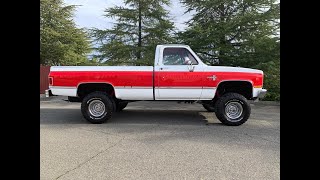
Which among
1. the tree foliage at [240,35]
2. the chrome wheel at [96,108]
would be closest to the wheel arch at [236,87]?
the chrome wheel at [96,108]

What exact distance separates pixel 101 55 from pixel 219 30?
6.79 metres

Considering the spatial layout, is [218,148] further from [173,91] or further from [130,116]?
[130,116]

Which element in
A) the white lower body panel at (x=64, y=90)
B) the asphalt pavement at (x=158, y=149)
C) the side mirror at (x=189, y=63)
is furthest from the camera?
the white lower body panel at (x=64, y=90)

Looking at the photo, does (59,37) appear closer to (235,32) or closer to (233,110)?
(235,32)

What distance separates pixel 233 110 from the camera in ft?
22.4

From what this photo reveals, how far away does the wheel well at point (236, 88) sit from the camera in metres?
7.02

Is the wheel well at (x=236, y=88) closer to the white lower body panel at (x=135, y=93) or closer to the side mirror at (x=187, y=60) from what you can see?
the side mirror at (x=187, y=60)

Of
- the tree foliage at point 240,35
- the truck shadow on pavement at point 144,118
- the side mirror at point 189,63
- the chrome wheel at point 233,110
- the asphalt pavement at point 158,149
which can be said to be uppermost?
the tree foliage at point 240,35

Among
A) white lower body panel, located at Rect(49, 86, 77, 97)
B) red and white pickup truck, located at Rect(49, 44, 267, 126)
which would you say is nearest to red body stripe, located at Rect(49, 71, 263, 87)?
red and white pickup truck, located at Rect(49, 44, 267, 126)

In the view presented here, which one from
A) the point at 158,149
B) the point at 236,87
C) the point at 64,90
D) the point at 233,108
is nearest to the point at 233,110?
the point at 233,108

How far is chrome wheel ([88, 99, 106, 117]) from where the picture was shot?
6.98m

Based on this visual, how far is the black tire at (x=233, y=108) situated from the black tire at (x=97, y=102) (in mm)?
2724
